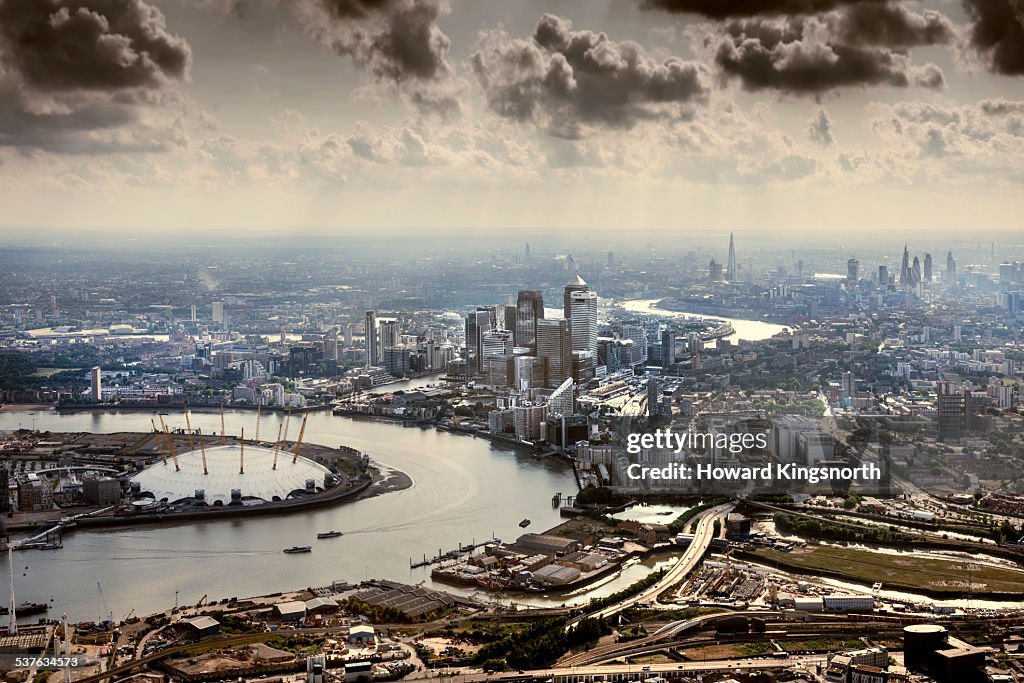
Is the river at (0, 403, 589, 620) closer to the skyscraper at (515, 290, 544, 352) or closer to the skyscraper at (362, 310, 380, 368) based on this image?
the skyscraper at (515, 290, 544, 352)

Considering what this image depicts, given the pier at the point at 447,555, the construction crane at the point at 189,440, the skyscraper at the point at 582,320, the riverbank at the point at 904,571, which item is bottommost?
the riverbank at the point at 904,571

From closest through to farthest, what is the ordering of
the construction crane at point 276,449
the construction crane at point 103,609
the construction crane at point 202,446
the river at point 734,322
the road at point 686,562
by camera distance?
1. the construction crane at point 103,609
2. the road at point 686,562
3. the construction crane at point 202,446
4. the construction crane at point 276,449
5. the river at point 734,322

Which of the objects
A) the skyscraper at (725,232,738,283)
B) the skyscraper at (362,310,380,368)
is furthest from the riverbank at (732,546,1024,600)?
the skyscraper at (725,232,738,283)

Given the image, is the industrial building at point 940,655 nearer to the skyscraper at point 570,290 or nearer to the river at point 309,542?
the river at point 309,542

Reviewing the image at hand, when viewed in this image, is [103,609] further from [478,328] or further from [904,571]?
[478,328]

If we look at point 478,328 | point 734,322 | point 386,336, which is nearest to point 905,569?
point 478,328

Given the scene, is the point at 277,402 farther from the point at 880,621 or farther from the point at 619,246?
the point at 619,246

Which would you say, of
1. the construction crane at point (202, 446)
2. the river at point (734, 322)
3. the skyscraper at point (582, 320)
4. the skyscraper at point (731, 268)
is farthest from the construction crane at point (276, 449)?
the skyscraper at point (731, 268)
